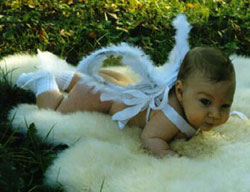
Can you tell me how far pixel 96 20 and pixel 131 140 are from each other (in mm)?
2493

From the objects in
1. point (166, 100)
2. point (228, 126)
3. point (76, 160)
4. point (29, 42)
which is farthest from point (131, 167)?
point (29, 42)

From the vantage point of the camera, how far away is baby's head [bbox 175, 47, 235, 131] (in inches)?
89.8

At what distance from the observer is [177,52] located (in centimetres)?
268

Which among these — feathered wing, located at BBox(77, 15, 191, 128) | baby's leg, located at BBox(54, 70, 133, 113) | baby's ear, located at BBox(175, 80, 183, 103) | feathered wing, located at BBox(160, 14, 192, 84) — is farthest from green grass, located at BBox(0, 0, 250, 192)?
baby's ear, located at BBox(175, 80, 183, 103)

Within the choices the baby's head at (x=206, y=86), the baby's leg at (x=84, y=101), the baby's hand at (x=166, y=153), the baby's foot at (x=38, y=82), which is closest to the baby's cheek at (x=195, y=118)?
the baby's head at (x=206, y=86)

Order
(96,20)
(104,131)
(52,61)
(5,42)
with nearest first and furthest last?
1. (104,131)
2. (52,61)
3. (5,42)
4. (96,20)

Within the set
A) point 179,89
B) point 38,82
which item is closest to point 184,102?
point 179,89

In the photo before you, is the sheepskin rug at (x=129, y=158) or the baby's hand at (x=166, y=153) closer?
the sheepskin rug at (x=129, y=158)

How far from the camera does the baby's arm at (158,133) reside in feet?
7.93

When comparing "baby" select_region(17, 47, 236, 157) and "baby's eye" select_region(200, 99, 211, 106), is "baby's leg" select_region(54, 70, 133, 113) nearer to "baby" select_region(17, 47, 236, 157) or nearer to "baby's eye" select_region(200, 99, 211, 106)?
"baby" select_region(17, 47, 236, 157)

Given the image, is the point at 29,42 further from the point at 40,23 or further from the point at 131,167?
the point at 131,167

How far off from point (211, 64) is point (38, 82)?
1366 millimetres

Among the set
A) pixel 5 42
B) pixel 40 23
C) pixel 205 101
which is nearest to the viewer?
Result: pixel 205 101

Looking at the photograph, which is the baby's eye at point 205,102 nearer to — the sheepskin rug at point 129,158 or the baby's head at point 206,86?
the baby's head at point 206,86
